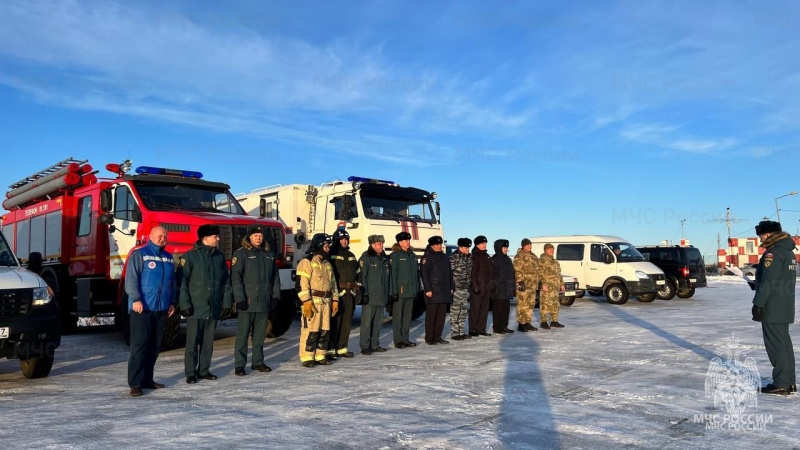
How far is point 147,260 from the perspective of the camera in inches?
258

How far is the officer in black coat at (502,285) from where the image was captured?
11375mm

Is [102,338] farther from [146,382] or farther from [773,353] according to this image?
[773,353]

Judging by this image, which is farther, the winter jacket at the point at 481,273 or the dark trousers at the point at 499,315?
the dark trousers at the point at 499,315

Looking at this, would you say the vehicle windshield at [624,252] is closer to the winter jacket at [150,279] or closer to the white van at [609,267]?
the white van at [609,267]

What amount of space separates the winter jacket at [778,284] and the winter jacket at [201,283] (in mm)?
5833

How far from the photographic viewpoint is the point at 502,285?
1140 cm

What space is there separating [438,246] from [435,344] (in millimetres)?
1628

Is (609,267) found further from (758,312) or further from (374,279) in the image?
(758,312)

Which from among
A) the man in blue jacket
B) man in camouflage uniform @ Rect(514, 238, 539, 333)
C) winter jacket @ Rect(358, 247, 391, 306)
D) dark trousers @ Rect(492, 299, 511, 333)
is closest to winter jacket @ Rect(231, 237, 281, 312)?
the man in blue jacket

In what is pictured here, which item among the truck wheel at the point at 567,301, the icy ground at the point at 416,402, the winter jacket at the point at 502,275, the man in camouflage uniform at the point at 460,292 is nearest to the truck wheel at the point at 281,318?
the icy ground at the point at 416,402

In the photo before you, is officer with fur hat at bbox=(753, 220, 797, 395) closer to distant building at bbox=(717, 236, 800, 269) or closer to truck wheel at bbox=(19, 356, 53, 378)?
truck wheel at bbox=(19, 356, 53, 378)

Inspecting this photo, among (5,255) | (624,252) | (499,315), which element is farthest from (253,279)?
(624,252)

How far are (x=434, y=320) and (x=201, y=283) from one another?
14.2ft

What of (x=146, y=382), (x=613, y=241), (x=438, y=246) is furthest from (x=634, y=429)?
(x=613, y=241)
